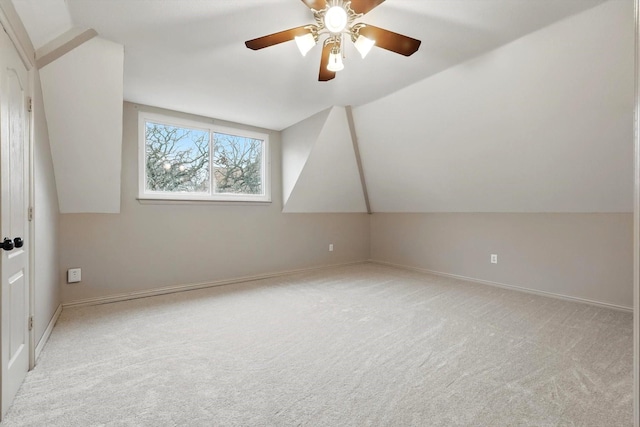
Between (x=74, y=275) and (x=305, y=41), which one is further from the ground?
(x=305, y=41)

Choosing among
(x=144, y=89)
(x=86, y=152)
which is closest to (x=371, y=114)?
(x=144, y=89)

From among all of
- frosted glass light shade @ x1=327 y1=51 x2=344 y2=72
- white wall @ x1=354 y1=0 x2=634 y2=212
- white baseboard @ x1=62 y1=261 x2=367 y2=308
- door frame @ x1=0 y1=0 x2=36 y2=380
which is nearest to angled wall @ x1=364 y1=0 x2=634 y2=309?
white wall @ x1=354 y1=0 x2=634 y2=212

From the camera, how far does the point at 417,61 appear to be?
247 cm

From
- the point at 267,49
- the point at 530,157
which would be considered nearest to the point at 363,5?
the point at 267,49

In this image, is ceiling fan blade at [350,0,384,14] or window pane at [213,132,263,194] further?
window pane at [213,132,263,194]

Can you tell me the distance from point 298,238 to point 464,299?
247cm

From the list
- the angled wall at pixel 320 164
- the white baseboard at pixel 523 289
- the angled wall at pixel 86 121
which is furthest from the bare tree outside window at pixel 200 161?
the white baseboard at pixel 523 289

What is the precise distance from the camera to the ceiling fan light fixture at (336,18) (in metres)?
1.51

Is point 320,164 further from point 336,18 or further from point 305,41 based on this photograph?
point 336,18

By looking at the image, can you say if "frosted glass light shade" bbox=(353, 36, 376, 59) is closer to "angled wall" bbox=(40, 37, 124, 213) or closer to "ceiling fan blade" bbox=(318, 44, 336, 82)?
"ceiling fan blade" bbox=(318, 44, 336, 82)

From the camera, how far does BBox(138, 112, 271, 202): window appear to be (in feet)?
11.3

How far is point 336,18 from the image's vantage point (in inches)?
60.6

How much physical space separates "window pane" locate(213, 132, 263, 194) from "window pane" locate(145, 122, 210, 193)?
16cm

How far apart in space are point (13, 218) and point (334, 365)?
1.96m
